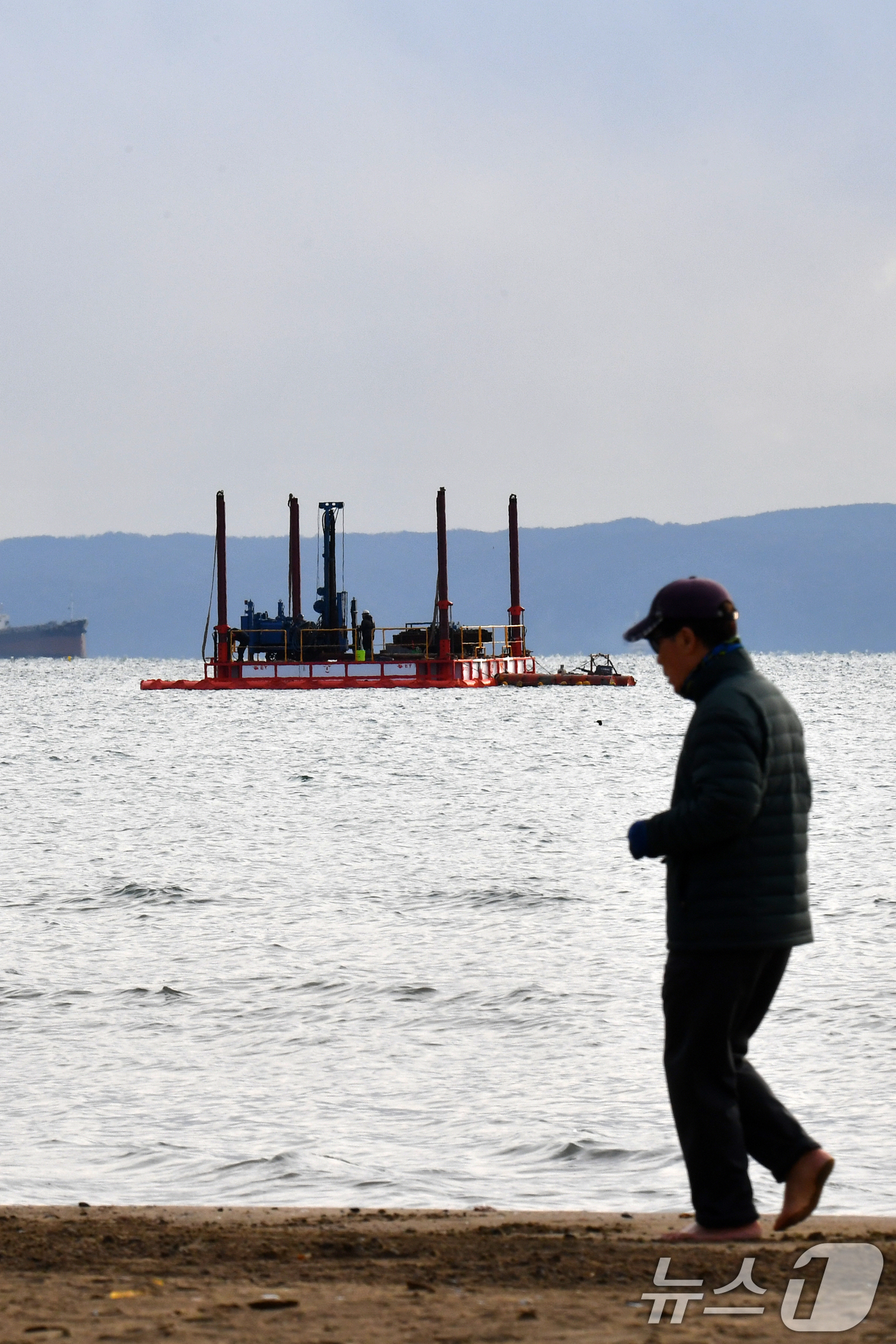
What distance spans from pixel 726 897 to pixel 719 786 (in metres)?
0.30

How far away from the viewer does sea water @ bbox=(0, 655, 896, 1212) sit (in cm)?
621

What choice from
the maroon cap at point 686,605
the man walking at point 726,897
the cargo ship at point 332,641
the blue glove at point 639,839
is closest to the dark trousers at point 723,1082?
the man walking at point 726,897

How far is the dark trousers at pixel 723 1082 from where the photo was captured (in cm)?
420

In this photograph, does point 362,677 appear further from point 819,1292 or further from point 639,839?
point 819,1292

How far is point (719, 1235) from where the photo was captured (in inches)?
170

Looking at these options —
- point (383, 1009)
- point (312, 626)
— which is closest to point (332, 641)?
point (312, 626)

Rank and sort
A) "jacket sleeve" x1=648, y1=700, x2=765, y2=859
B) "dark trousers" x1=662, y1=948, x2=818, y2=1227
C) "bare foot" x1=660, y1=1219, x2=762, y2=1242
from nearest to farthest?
"jacket sleeve" x1=648, y1=700, x2=765, y2=859 < "dark trousers" x1=662, y1=948, x2=818, y2=1227 < "bare foot" x1=660, y1=1219, x2=762, y2=1242

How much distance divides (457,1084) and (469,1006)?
1.97 metres

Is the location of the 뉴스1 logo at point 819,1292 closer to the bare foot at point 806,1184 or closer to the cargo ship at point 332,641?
the bare foot at point 806,1184

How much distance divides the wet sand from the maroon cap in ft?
5.18

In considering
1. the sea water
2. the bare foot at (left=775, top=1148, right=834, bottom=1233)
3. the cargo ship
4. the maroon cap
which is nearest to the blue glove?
the maroon cap

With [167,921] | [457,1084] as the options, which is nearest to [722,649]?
[457,1084]

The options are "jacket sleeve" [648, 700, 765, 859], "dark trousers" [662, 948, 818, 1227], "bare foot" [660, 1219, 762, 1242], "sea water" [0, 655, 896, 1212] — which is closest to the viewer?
"jacket sleeve" [648, 700, 765, 859]

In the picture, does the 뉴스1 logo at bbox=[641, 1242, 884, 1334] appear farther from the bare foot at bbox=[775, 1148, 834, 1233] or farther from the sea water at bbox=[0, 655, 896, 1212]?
the sea water at bbox=[0, 655, 896, 1212]
